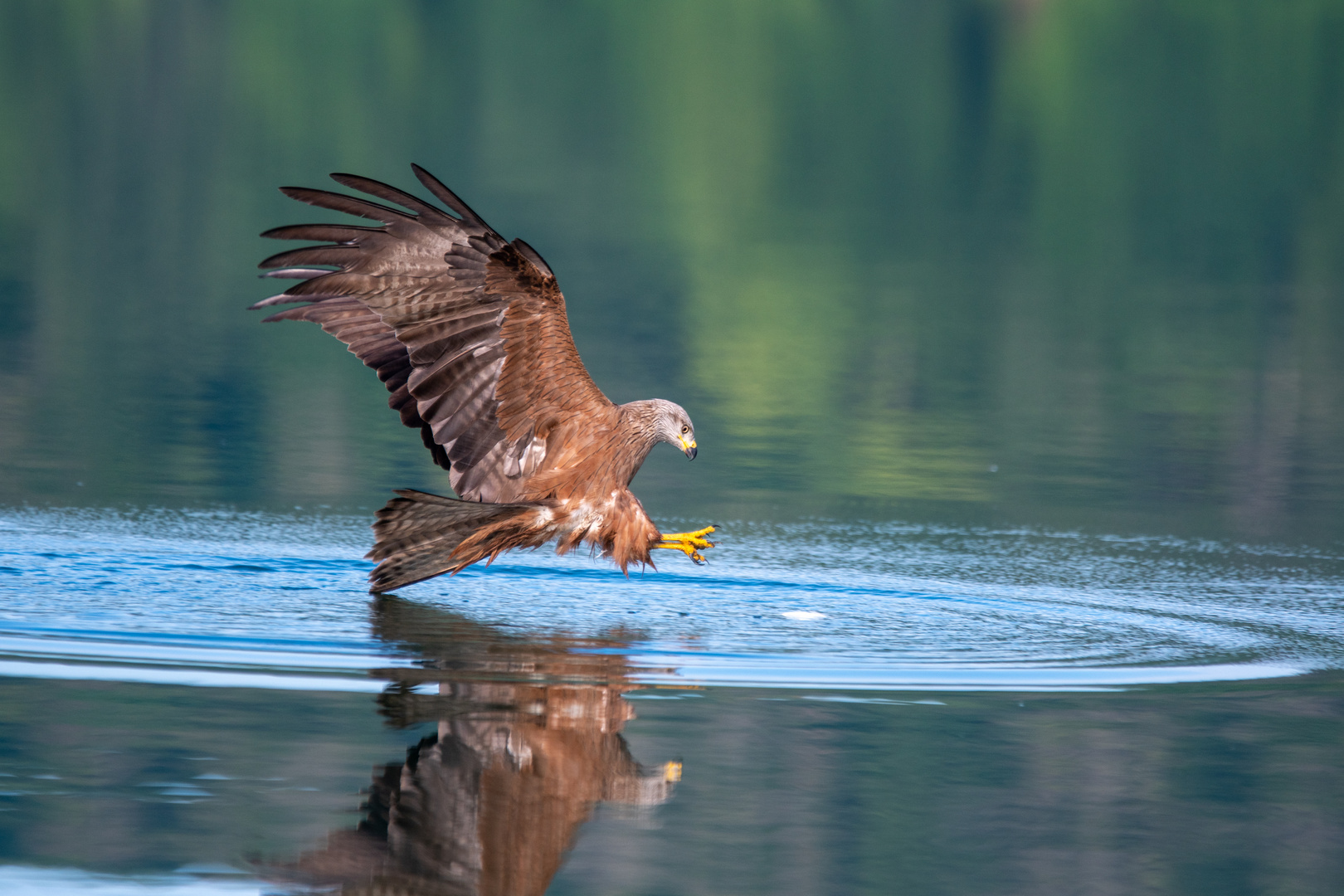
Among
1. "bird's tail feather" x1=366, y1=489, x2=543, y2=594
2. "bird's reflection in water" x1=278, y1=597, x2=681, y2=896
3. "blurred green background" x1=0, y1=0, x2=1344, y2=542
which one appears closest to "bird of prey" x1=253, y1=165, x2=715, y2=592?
"bird's tail feather" x1=366, y1=489, x2=543, y2=594

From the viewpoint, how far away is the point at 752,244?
959 inches

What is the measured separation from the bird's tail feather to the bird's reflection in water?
0.68 m

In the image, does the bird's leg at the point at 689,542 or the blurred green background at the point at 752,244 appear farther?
the blurred green background at the point at 752,244

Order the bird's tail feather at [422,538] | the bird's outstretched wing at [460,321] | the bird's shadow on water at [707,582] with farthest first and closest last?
the bird's shadow on water at [707,582] → the bird's tail feather at [422,538] → the bird's outstretched wing at [460,321]

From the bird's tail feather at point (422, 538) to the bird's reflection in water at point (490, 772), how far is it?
682mm

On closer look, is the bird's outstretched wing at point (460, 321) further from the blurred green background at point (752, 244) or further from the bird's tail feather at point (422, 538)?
the blurred green background at point (752, 244)

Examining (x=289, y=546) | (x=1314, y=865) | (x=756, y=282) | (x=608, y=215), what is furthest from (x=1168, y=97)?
(x=1314, y=865)

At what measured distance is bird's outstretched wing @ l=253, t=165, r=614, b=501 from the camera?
8.10 meters

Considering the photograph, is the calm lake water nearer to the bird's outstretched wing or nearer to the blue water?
the blue water

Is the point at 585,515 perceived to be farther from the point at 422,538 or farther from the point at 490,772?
the point at 490,772

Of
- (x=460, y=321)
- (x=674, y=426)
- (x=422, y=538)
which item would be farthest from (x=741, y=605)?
(x=460, y=321)

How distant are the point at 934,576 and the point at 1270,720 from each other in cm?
265

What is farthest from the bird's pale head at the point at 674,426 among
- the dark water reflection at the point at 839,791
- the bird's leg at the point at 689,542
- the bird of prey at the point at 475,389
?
the dark water reflection at the point at 839,791

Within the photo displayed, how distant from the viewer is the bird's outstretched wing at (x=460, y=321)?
319 inches
